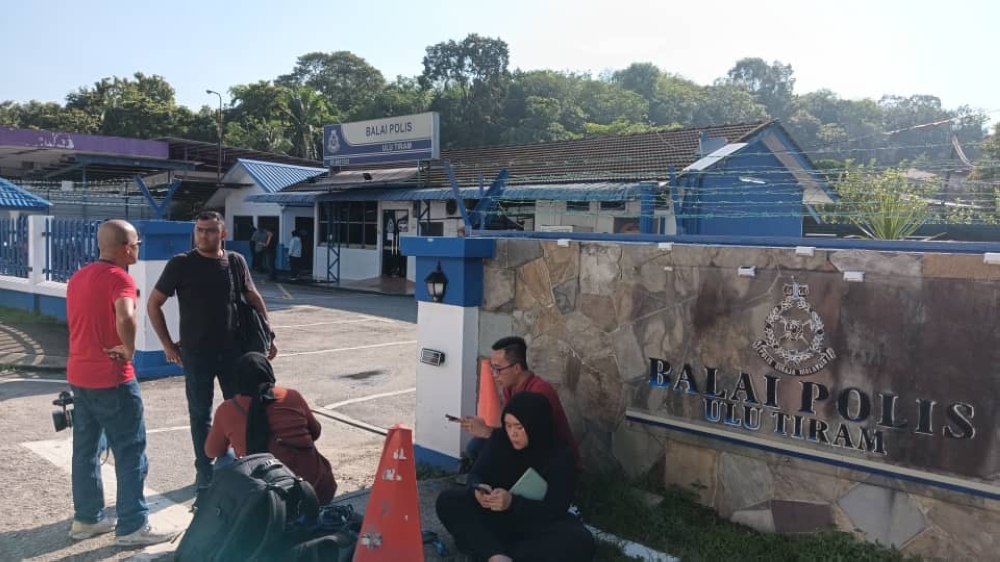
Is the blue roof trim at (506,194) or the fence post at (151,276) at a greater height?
the blue roof trim at (506,194)

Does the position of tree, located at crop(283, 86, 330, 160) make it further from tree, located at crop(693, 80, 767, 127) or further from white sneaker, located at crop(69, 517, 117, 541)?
white sneaker, located at crop(69, 517, 117, 541)

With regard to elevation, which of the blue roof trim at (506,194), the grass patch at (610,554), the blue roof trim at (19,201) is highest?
the blue roof trim at (506,194)

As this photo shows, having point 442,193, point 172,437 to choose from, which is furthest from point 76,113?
point 172,437

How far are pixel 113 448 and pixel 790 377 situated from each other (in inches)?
145

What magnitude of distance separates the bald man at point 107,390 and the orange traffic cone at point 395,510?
1.40 m

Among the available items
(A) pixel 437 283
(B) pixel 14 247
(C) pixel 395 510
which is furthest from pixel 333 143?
(C) pixel 395 510

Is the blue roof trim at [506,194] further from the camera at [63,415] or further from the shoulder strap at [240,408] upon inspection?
the camera at [63,415]

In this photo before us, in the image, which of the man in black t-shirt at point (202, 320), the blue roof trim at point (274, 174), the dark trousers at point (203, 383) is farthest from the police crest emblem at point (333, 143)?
the dark trousers at point (203, 383)

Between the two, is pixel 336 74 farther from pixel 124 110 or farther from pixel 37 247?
pixel 37 247

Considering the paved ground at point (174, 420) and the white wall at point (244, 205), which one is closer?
the paved ground at point (174, 420)

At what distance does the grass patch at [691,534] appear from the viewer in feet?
12.5

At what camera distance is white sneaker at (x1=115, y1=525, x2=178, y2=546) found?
4.26 meters

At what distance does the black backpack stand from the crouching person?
42 cm

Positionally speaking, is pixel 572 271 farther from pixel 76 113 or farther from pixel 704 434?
pixel 76 113
